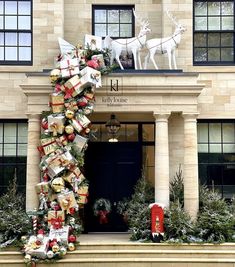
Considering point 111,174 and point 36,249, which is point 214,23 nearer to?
point 111,174

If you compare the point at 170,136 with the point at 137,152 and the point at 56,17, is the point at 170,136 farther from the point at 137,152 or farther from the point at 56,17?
the point at 56,17

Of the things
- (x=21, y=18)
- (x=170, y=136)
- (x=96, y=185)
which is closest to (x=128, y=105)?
(x=170, y=136)

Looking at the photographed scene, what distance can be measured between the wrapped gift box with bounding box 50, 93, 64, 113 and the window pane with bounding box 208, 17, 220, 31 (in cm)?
576

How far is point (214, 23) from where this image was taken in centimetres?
1848

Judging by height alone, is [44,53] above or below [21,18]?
below

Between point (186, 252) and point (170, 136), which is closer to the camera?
point (186, 252)

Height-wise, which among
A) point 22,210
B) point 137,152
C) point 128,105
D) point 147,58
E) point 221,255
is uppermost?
point 147,58

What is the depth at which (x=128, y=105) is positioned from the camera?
1647 cm

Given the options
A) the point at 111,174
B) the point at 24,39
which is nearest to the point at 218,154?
the point at 111,174

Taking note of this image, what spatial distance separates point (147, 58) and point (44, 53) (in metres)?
3.25

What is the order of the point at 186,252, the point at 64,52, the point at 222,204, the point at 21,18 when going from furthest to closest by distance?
the point at 21,18, the point at 64,52, the point at 222,204, the point at 186,252

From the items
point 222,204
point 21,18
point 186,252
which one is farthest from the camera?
point 21,18

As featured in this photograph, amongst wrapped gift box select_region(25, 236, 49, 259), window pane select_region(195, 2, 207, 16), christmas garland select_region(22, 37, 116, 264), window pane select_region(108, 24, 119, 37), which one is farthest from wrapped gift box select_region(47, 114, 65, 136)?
window pane select_region(195, 2, 207, 16)

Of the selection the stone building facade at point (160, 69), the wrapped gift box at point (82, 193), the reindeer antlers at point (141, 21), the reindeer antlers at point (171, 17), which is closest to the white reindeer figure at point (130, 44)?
the reindeer antlers at point (141, 21)
